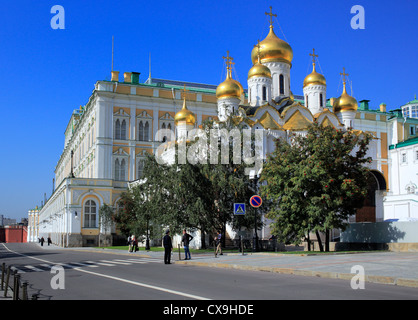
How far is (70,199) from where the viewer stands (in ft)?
169

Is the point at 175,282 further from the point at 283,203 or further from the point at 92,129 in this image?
the point at 92,129

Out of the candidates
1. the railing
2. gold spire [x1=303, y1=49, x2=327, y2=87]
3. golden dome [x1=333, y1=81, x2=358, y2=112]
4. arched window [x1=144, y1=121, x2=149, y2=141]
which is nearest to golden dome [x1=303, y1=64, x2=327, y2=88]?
gold spire [x1=303, y1=49, x2=327, y2=87]

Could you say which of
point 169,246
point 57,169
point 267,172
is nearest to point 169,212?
point 267,172

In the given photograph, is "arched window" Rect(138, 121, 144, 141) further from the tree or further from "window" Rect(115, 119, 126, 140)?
the tree

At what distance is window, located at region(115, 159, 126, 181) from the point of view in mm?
60756

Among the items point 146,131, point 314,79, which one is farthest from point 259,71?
point 146,131

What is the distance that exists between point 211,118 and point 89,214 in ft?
74.3

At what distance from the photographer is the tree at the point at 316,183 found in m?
25.2

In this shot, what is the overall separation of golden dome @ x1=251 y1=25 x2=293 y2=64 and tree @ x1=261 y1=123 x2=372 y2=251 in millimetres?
19747

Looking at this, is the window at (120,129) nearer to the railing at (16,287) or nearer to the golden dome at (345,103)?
the golden dome at (345,103)

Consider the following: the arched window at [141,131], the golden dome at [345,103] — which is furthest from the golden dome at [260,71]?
the arched window at [141,131]

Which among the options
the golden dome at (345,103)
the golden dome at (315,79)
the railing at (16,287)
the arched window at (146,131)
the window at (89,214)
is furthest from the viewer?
the arched window at (146,131)

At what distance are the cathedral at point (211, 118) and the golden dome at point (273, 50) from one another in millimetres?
94
